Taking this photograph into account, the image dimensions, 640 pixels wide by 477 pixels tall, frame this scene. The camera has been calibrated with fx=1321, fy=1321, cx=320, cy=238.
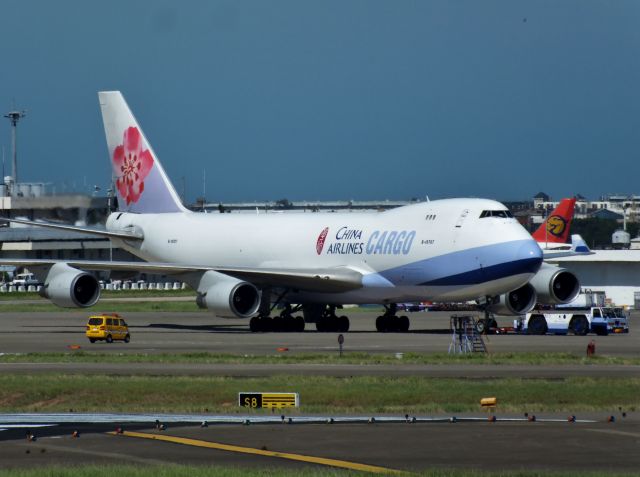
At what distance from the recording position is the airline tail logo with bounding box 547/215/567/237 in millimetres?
102688

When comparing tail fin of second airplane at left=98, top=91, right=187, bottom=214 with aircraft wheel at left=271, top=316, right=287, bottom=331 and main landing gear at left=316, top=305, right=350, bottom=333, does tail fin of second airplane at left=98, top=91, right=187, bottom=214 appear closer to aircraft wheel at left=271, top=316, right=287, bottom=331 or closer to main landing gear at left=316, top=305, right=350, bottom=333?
aircraft wheel at left=271, top=316, right=287, bottom=331

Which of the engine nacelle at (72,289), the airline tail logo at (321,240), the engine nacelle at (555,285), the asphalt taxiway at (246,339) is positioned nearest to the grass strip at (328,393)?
the asphalt taxiway at (246,339)

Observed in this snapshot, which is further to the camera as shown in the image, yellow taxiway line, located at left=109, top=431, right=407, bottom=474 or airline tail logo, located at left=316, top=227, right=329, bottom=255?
airline tail logo, located at left=316, top=227, right=329, bottom=255

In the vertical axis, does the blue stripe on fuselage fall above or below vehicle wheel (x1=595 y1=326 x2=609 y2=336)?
above

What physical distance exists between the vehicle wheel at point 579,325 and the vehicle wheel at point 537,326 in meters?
1.22

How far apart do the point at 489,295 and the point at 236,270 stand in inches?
441

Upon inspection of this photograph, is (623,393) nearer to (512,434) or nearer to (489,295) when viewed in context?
(512,434)

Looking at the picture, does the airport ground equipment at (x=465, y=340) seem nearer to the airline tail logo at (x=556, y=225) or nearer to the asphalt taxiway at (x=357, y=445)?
the asphalt taxiway at (x=357, y=445)

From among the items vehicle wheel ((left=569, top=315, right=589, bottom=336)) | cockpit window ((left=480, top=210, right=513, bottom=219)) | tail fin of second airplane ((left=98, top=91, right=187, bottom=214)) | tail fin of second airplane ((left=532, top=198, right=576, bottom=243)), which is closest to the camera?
cockpit window ((left=480, top=210, right=513, bottom=219))

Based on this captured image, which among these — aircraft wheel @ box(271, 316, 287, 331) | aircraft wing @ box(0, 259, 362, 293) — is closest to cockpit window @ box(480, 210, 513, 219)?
aircraft wing @ box(0, 259, 362, 293)

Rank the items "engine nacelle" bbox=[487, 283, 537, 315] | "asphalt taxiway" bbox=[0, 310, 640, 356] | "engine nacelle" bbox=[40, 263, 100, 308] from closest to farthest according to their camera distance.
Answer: "asphalt taxiway" bbox=[0, 310, 640, 356], "engine nacelle" bbox=[487, 283, 537, 315], "engine nacelle" bbox=[40, 263, 100, 308]

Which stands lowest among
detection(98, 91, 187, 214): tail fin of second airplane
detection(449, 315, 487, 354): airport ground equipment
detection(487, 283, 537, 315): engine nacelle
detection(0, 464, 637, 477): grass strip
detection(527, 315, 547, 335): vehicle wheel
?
detection(0, 464, 637, 477): grass strip

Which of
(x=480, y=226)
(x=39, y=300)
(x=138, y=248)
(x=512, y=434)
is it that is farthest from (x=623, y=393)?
(x=39, y=300)

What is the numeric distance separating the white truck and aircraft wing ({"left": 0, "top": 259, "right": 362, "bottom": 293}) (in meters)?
8.66
